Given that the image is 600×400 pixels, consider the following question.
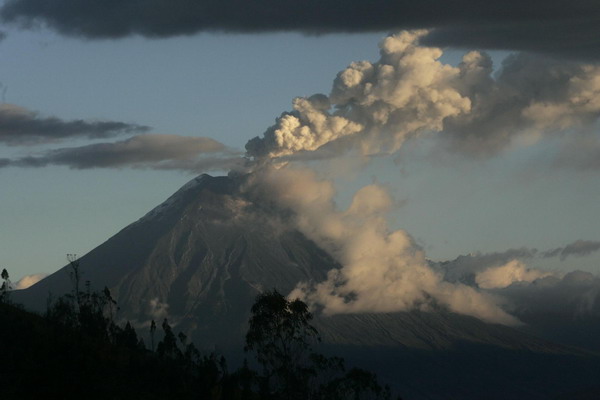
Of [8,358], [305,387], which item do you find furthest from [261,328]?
[8,358]

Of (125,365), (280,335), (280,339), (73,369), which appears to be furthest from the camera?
(280,339)

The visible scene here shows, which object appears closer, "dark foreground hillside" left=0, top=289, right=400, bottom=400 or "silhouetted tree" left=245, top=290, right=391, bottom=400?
"dark foreground hillside" left=0, top=289, right=400, bottom=400

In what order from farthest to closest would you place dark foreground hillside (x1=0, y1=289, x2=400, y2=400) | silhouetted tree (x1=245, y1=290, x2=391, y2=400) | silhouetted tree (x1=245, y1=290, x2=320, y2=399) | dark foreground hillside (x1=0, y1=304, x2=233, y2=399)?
silhouetted tree (x1=245, y1=290, x2=320, y2=399)
silhouetted tree (x1=245, y1=290, x2=391, y2=400)
dark foreground hillside (x1=0, y1=289, x2=400, y2=400)
dark foreground hillside (x1=0, y1=304, x2=233, y2=399)

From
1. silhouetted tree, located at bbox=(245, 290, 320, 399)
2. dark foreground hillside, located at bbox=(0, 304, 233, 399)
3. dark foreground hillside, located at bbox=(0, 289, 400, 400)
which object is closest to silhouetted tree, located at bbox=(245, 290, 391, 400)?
silhouetted tree, located at bbox=(245, 290, 320, 399)

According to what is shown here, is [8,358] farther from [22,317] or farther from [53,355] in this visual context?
[22,317]

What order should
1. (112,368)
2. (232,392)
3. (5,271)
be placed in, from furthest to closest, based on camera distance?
(5,271)
(232,392)
(112,368)

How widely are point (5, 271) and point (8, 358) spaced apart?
236 feet

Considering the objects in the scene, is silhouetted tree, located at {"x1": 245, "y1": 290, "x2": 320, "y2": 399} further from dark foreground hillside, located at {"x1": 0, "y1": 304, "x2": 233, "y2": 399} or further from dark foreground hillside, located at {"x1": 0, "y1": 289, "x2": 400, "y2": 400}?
dark foreground hillside, located at {"x1": 0, "y1": 304, "x2": 233, "y2": 399}

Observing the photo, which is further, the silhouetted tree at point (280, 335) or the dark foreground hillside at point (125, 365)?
the silhouetted tree at point (280, 335)

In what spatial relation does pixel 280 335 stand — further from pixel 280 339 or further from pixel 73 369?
pixel 73 369

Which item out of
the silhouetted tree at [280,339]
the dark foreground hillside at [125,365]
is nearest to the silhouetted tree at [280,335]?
the silhouetted tree at [280,339]

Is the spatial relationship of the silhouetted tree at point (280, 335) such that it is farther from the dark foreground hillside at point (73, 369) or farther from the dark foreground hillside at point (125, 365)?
the dark foreground hillside at point (73, 369)

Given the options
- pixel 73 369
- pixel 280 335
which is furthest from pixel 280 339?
pixel 73 369

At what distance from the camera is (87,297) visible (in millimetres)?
199500
